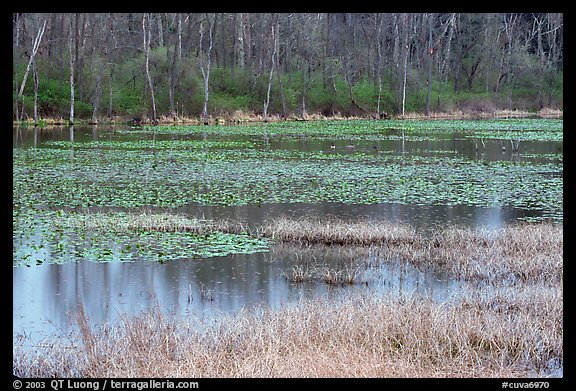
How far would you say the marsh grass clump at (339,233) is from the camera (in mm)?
13781

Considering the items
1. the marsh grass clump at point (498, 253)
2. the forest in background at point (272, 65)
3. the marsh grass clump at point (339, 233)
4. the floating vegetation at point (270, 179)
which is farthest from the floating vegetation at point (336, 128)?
the marsh grass clump at point (498, 253)

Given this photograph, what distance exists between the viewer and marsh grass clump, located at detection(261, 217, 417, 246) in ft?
45.2

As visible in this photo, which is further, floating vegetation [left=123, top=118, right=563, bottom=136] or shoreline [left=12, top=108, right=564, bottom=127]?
shoreline [left=12, top=108, right=564, bottom=127]

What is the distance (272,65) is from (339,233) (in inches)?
1644

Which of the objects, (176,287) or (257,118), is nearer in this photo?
(176,287)

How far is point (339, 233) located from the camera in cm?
1396

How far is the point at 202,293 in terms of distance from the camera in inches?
421

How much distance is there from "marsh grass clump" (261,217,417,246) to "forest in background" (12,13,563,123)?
30958 millimetres

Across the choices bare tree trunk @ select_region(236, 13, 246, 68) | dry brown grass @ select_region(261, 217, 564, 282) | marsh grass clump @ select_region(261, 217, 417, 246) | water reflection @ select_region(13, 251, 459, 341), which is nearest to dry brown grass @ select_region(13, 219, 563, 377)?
water reflection @ select_region(13, 251, 459, 341)

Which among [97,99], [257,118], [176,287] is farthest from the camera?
[257,118]

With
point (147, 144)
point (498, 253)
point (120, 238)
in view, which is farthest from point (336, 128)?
point (498, 253)

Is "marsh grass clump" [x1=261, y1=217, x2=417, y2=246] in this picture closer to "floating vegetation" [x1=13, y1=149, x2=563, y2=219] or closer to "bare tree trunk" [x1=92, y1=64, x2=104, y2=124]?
"floating vegetation" [x1=13, y1=149, x2=563, y2=219]

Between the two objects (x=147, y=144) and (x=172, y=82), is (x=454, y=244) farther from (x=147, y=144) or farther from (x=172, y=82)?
(x=172, y=82)
